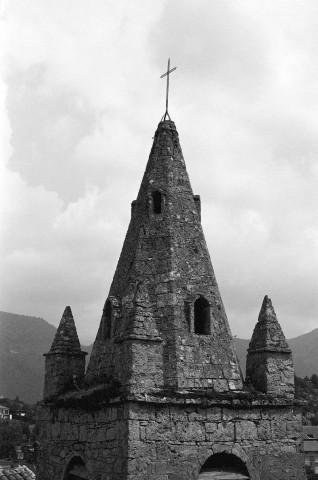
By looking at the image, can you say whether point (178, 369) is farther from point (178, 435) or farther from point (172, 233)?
point (172, 233)

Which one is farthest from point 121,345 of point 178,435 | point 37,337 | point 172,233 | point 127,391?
point 37,337

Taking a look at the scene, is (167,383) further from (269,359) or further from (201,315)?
(269,359)

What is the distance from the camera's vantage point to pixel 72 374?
12719 millimetres

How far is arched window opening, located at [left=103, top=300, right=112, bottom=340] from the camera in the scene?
11.8m

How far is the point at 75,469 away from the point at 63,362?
93.5 inches

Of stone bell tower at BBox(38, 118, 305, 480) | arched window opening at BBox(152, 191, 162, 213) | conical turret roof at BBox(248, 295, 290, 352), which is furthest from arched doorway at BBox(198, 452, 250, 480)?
arched window opening at BBox(152, 191, 162, 213)

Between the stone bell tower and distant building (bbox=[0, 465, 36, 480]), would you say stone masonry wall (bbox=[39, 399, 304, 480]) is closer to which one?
the stone bell tower

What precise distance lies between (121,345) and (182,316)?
131 cm

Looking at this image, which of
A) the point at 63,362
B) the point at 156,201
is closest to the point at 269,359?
the point at 156,201

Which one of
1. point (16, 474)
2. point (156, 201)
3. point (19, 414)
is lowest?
point (16, 474)

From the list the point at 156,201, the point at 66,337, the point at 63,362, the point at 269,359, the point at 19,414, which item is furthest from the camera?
the point at 19,414

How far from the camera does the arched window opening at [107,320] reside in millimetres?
11758

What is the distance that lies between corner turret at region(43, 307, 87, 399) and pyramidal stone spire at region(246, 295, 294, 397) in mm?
3749

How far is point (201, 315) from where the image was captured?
11375mm
